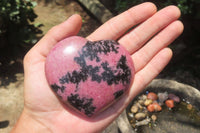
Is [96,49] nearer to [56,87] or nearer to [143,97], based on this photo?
[56,87]

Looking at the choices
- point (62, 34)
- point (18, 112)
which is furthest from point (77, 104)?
point (18, 112)

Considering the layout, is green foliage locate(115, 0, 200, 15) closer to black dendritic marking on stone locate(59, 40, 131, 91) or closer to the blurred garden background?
the blurred garden background

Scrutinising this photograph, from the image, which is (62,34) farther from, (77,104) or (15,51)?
(15,51)

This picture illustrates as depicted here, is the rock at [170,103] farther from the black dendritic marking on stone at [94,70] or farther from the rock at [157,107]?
the black dendritic marking on stone at [94,70]

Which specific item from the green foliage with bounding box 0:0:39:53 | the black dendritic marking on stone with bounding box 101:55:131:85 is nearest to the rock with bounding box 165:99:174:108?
the black dendritic marking on stone with bounding box 101:55:131:85

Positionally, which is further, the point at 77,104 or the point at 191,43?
the point at 191,43

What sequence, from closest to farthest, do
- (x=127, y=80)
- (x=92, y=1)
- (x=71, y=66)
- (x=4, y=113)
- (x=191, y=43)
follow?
(x=71, y=66)
(x=127, y=80)
(x=4, y=113)
(x=191, y=43)
(x=92, y=1)
